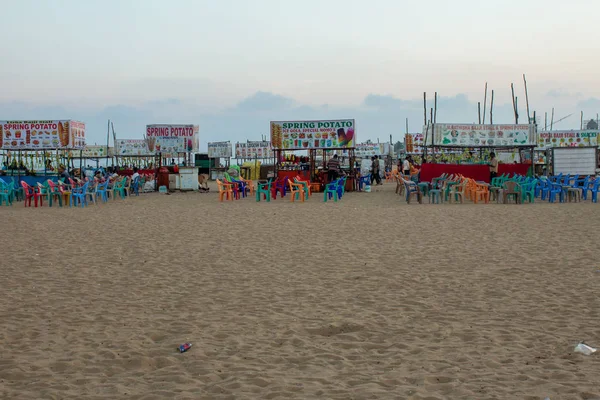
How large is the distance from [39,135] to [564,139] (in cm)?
2862

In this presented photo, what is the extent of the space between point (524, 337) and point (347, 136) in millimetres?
21168

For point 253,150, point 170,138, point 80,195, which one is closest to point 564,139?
point 170,138

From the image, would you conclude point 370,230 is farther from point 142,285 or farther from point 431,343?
point 431,343

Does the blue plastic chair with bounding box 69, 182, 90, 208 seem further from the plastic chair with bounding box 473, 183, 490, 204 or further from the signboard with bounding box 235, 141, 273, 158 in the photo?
the signboard with bounding box 235, 141, 273, 158

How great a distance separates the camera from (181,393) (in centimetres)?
419

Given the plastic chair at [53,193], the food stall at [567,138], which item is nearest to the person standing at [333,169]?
the plastic chair at [53,193]

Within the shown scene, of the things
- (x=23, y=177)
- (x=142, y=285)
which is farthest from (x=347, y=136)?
(x=142, y=285)

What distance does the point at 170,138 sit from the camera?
3059 cm

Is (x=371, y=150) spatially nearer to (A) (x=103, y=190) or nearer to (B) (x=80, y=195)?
(A) (x=103, y=190)

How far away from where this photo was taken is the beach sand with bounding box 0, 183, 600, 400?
4.37 m

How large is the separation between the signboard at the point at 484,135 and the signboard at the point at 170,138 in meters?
11.5

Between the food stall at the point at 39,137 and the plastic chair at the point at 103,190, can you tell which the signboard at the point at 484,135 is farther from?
the food stall at the point at 39,137

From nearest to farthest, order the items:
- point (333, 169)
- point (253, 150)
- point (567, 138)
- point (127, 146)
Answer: point (333, 169)
point (567, 138)
point (127, 146)
point (253, 150)

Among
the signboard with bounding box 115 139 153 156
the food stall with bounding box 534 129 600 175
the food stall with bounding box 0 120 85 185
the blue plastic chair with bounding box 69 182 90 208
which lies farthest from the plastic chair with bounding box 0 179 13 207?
the food stall with bounding box 534 129 600 175
